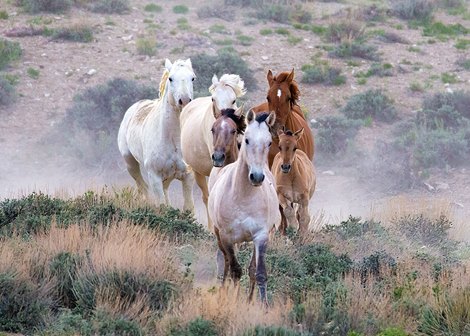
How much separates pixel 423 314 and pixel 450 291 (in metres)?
0.42

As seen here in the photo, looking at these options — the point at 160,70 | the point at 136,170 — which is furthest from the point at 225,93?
the point at 160,70

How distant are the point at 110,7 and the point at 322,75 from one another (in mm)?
6988

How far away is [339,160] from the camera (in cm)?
2298

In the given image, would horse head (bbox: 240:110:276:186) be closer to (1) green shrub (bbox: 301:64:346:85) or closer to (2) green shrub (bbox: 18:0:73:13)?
(1) green shrub (bbox: 301:64:346:85)

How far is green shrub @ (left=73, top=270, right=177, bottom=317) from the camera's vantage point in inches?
385

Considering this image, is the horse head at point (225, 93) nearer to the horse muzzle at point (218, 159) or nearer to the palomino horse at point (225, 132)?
the palomino horse at point (225, 132)

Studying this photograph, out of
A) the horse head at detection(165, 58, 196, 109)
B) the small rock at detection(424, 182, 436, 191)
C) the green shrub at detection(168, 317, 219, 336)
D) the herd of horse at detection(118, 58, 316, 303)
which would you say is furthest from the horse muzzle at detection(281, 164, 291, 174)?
the small rock at detection(424, 182, 436, 191)

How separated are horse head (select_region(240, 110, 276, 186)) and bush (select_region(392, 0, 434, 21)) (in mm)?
21286

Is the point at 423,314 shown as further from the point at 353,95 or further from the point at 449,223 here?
the point at 353,95

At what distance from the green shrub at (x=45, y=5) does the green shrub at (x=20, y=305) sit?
2022 centimetres

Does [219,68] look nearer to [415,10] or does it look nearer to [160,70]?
[160,70]

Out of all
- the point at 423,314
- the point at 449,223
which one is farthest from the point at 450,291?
the point at 449,223

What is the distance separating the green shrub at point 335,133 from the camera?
914 inches

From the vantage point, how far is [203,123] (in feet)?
46.4
